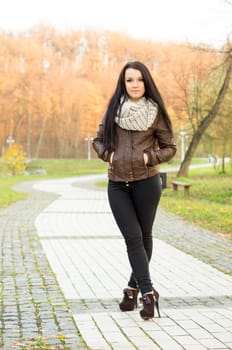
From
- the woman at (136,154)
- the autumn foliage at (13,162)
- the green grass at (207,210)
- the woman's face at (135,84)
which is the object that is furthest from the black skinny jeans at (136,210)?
the autumn foliage at (13,162)

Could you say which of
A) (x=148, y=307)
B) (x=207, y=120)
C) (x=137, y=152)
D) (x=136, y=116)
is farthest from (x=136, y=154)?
(x=207, y=120)

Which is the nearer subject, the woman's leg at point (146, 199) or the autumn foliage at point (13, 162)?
the woman's leg at point (146, 199)

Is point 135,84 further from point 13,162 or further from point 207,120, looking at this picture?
point 13,162

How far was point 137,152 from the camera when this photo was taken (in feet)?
16.6

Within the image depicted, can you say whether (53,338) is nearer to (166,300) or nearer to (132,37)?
(166,300)

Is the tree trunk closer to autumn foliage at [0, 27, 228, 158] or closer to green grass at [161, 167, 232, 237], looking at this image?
green grass at [161, 167, 232, 237]

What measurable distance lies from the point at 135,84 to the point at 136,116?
0.26m

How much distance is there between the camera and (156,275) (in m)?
7.37

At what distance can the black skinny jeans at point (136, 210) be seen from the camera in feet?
16.8

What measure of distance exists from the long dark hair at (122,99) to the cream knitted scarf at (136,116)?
0.18 ft

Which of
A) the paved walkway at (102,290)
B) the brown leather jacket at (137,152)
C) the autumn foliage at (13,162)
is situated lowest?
the autumn foliage at (13,162)

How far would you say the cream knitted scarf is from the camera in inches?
200

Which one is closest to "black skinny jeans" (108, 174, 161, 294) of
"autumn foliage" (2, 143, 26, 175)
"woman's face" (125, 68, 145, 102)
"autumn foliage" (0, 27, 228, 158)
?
"woman's face" (125, 68, 145, 102)

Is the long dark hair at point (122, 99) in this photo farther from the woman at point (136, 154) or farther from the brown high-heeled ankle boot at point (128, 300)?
the brown high-heeled ankle boot at point (128, 300)
